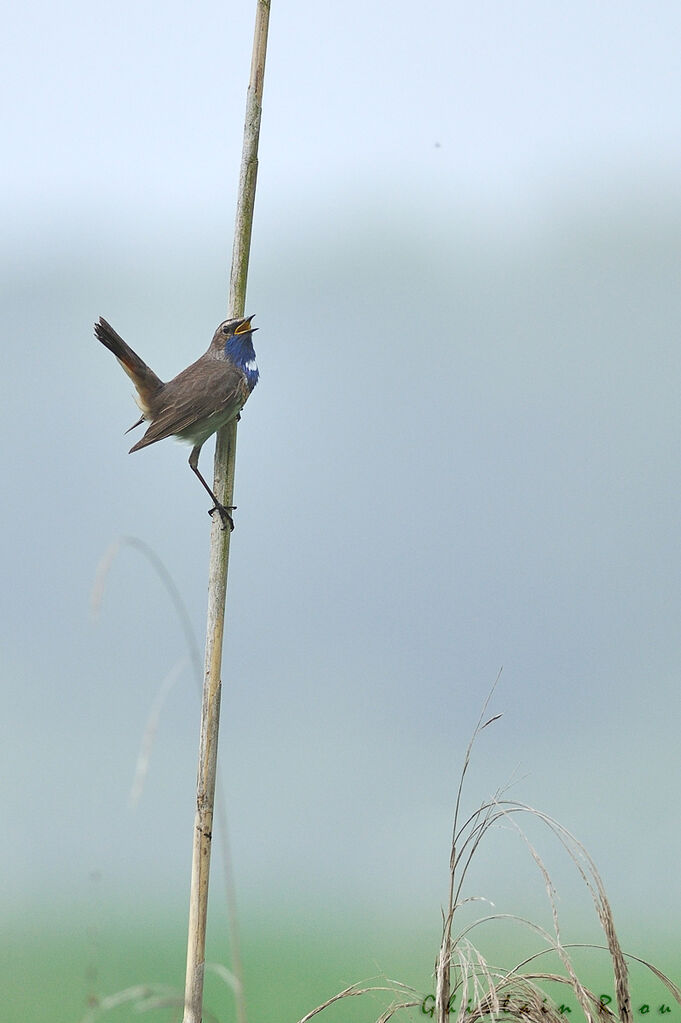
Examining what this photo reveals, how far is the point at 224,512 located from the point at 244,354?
0.26m

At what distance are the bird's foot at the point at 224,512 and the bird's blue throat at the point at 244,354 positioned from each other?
0.70ft

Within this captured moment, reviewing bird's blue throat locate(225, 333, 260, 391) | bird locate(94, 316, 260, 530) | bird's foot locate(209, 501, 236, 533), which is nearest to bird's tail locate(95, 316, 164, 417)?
bird locate(94, 316, 260, 530)

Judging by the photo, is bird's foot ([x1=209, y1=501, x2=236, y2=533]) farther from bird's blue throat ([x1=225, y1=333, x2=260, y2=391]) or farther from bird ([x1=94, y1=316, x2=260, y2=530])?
bird's blue throat ([x1=225, y1=333, x2=260, y2=391])

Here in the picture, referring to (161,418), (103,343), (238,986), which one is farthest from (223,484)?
(238,986)

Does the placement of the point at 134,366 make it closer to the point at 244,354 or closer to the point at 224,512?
the point at 244,354

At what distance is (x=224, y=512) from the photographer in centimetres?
114

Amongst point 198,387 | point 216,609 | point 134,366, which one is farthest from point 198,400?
point 216,609

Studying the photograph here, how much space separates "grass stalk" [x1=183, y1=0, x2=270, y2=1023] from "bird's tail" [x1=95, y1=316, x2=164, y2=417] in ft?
0.54

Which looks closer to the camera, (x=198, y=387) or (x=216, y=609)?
(x=216, y=609)

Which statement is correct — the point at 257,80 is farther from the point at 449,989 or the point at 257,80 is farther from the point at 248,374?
the point at 449,989

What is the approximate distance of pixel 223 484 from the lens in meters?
1.17

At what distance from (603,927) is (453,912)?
161 millimetres

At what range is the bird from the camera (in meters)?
1.23

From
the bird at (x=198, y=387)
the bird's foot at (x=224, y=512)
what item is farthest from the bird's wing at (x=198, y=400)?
the bird's foot at (x=224, y=512)
